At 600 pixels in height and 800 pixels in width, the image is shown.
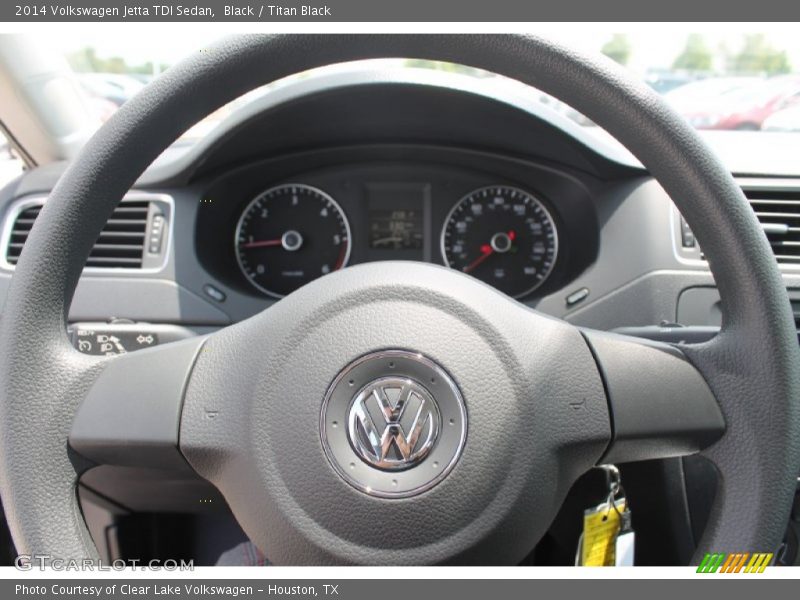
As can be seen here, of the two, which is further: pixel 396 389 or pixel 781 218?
pixel 781 218

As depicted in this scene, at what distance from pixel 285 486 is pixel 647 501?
0.95m

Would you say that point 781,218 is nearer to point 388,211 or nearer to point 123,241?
point 388,211

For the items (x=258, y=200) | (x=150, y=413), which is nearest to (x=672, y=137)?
(x=150, y=413)

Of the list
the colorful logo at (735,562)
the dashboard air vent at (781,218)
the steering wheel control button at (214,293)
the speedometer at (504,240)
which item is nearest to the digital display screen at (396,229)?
the speedometer at (504,240)

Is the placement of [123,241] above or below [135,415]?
above

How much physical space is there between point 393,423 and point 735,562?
484mm

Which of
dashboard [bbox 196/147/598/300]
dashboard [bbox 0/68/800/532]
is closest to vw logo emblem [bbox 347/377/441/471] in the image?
dashboard [bbox 0/68/800/532]

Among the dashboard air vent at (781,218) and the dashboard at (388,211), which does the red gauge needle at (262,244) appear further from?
the dashboard air vent at (781,218)

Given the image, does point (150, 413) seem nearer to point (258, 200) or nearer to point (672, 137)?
point (672, 137)

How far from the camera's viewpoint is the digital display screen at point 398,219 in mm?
2154

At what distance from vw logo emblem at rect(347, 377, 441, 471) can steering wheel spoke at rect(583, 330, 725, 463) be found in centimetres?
27

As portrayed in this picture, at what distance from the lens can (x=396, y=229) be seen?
2.18 metres

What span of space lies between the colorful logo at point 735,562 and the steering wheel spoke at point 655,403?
15cm

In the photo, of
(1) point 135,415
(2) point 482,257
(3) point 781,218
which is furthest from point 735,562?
(2) point 482,257
